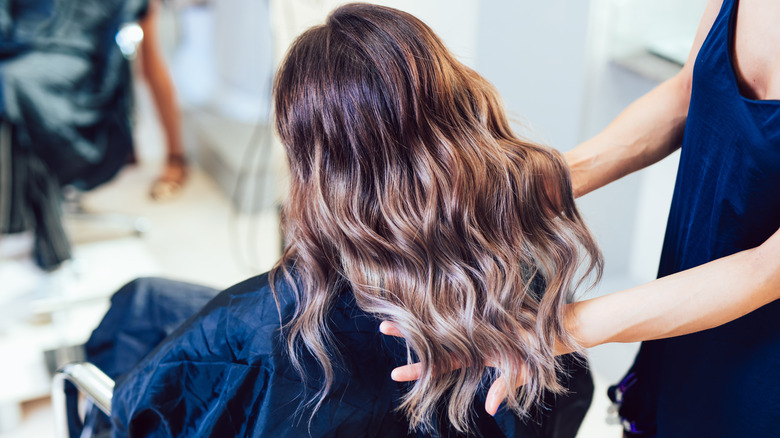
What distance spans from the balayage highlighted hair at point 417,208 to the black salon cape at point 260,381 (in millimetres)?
32

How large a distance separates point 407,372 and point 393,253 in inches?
6.0

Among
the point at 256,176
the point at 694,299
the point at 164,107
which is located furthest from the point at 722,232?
the point at 164,107

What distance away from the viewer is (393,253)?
0.87m

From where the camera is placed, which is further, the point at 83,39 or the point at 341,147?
the point at 83,39

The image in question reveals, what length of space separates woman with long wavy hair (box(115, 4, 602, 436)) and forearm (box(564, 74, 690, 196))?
15 cm

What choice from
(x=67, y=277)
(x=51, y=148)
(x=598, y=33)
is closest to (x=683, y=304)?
(x=598, y=33)

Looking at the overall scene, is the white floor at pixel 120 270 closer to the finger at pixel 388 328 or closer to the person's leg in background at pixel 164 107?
the person's leg in background at pixel 164 107

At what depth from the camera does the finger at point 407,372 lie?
872 mm

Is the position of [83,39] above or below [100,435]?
above

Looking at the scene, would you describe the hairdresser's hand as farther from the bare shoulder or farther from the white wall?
the white wall

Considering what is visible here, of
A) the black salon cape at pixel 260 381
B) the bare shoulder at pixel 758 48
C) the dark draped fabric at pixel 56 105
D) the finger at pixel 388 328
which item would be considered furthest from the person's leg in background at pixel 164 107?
the bare shoulder at pixel 758 48

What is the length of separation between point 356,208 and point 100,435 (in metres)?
0.67

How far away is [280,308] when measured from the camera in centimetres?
91

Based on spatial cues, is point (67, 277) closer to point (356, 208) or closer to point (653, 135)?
point (356, 208)
